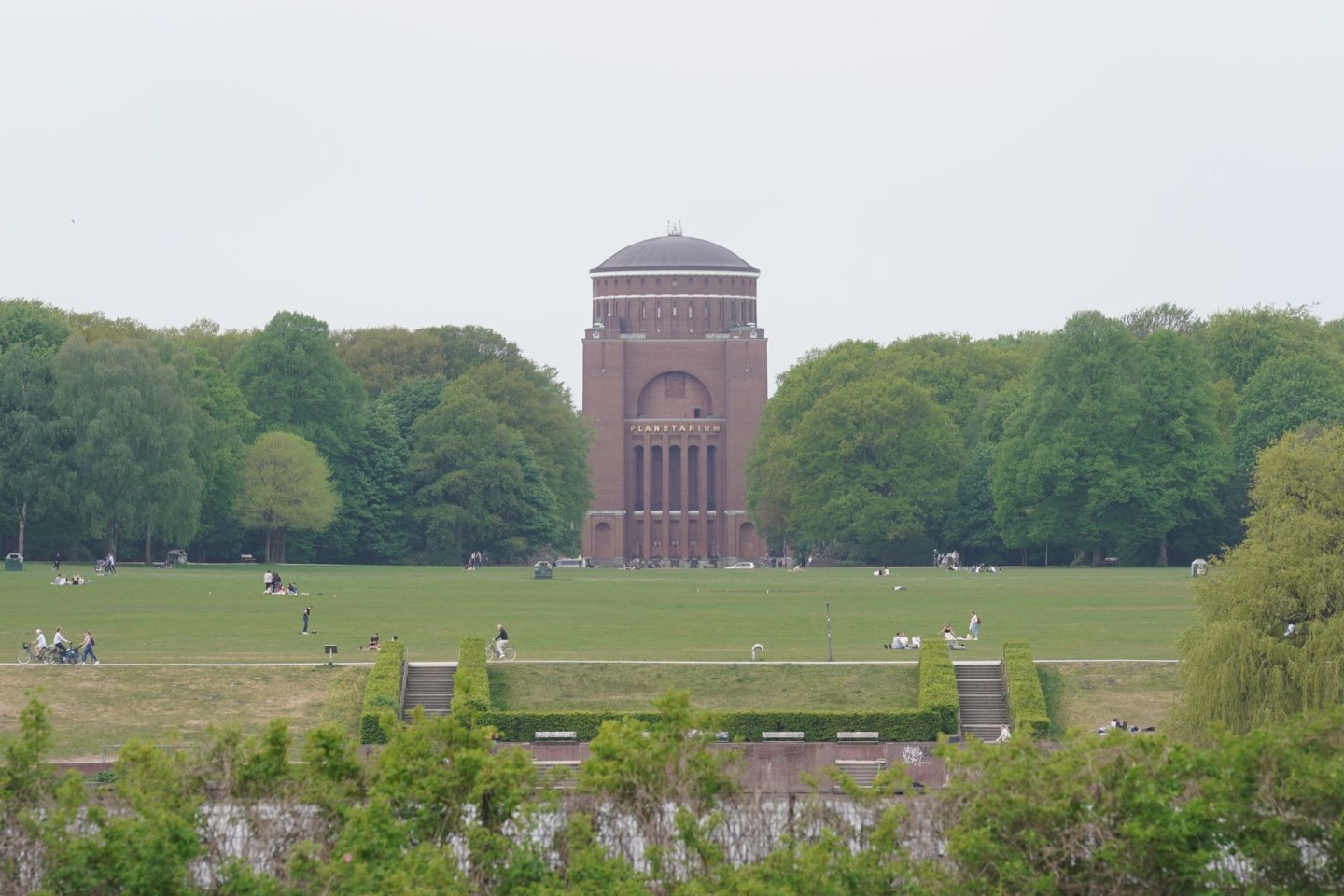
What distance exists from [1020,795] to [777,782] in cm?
1544

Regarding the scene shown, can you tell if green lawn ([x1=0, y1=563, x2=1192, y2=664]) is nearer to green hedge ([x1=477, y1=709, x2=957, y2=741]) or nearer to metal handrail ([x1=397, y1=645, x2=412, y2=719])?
metal handrail ([x1=397, y1=645, x2=412, y2=719])

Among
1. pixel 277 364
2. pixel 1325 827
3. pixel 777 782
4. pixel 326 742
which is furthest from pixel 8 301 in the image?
pixel 1325 827

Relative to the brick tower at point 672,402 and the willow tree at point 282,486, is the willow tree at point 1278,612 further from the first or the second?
the brick tower at point 672,402

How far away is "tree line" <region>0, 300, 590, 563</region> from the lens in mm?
69938

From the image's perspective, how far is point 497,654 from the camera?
4253cm

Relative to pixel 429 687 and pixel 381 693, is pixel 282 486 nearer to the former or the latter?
pixel 429 687

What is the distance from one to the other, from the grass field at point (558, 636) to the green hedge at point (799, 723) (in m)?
1.30

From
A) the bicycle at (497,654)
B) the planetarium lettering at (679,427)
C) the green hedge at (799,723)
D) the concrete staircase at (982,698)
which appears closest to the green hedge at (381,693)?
the bicycle at (497,654)

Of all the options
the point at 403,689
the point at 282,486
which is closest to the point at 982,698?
the point at 403,689

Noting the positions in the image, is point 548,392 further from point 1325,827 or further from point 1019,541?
point 1325,827

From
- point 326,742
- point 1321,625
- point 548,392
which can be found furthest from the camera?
point 548,392

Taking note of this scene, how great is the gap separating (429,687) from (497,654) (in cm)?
227

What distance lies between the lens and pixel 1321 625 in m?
34.8

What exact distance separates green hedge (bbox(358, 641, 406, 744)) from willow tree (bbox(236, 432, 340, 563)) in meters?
37.6
